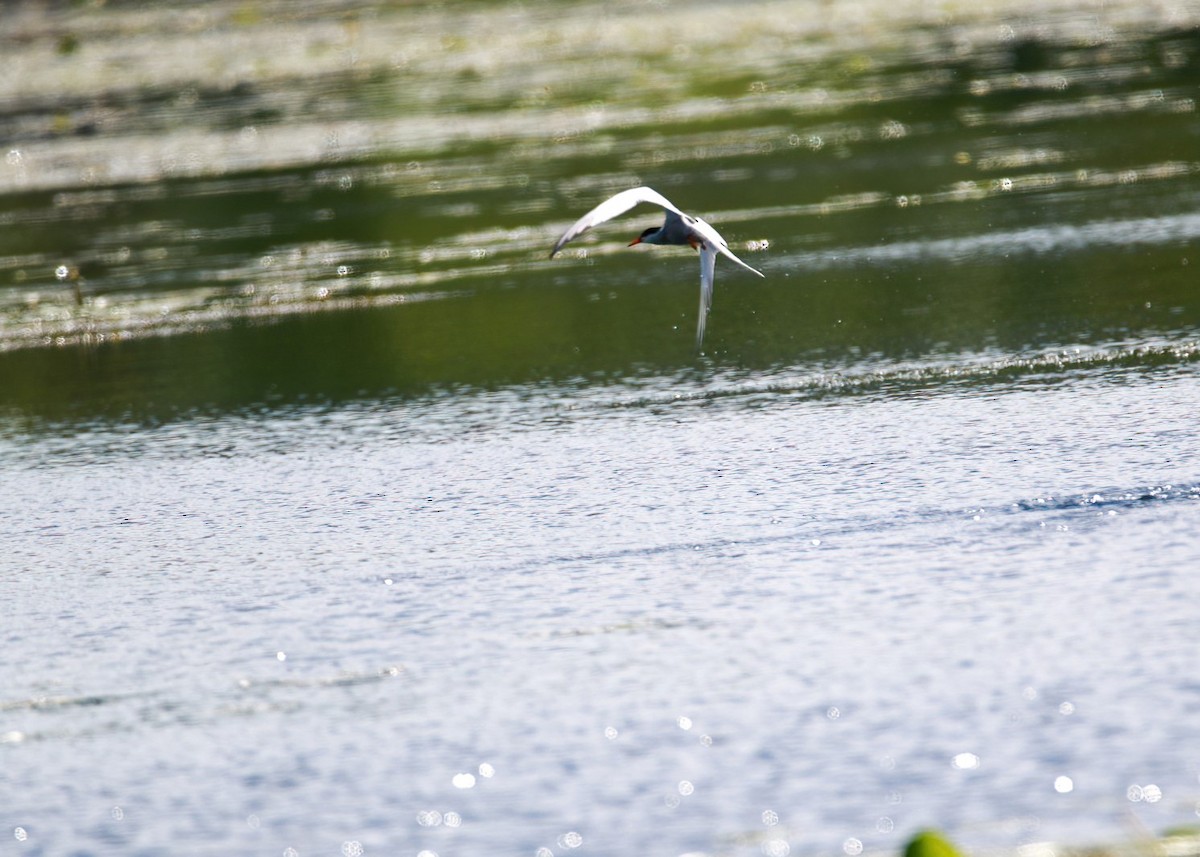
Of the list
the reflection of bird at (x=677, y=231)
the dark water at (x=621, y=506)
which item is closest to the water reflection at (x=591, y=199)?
the dark water at (x=621, y=506)

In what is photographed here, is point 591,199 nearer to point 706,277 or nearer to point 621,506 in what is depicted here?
point 706,277

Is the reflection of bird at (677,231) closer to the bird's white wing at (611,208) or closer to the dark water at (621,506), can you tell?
the bird's white wing at (611,208)

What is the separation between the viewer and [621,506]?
29.9 feet

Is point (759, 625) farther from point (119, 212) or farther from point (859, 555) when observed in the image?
point (119, 212)

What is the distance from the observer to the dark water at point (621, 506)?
600cm

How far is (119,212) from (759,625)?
1756cm

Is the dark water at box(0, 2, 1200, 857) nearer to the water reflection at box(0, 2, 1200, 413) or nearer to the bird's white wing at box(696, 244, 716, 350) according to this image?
the water reflection at box(0, 2, 1200, 413)

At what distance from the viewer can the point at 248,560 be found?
350 inches

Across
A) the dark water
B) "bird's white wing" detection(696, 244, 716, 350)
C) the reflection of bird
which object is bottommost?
the dark water

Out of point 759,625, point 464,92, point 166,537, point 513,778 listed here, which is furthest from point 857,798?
point 464,92

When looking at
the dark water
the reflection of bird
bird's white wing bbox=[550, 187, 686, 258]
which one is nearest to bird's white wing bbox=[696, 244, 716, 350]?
the reflection of bird

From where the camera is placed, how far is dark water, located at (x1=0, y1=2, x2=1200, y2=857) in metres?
6.00

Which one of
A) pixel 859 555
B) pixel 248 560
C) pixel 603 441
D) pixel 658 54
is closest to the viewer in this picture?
pixel 859 555

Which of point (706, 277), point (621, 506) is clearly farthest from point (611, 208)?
point (621, 506)
